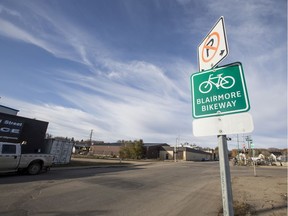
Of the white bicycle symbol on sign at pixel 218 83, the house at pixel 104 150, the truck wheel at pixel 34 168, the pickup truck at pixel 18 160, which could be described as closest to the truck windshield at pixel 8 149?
the pickup truck at pixel 18 160

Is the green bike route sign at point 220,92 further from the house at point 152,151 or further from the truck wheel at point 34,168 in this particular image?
the house at point 152,151

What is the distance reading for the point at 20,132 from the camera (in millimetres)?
23016

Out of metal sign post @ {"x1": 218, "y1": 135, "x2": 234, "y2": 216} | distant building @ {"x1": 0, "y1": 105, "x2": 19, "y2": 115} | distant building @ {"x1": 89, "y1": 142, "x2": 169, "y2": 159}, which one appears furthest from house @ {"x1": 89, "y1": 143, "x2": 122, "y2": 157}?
metal sign post @ {"x1": 218, "y1": 135, "x2": 234, "y2": 216}

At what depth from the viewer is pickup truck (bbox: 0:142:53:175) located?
13609 millimetres

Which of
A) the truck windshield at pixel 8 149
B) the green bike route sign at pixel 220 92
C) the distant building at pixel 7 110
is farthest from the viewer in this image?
the distant building at pixel 7 110

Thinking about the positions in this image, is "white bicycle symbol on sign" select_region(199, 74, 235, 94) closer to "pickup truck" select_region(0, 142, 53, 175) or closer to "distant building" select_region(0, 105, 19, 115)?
"pickup truck" select_region(0, 142, 53, 175)

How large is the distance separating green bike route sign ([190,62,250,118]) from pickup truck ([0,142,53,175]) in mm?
14585

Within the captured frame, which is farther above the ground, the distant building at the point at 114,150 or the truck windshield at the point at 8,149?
the distant building at the point at 114,150

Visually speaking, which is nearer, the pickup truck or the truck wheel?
the pickup truck

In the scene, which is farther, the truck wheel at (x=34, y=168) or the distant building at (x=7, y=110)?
the distant building at (x=7, y=110)

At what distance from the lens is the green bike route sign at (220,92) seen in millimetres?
2217

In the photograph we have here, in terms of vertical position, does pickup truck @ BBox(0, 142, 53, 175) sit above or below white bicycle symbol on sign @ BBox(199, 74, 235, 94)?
below

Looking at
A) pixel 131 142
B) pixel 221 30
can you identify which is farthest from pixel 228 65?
pixel 131 142

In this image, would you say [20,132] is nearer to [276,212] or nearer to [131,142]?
[276,212]
